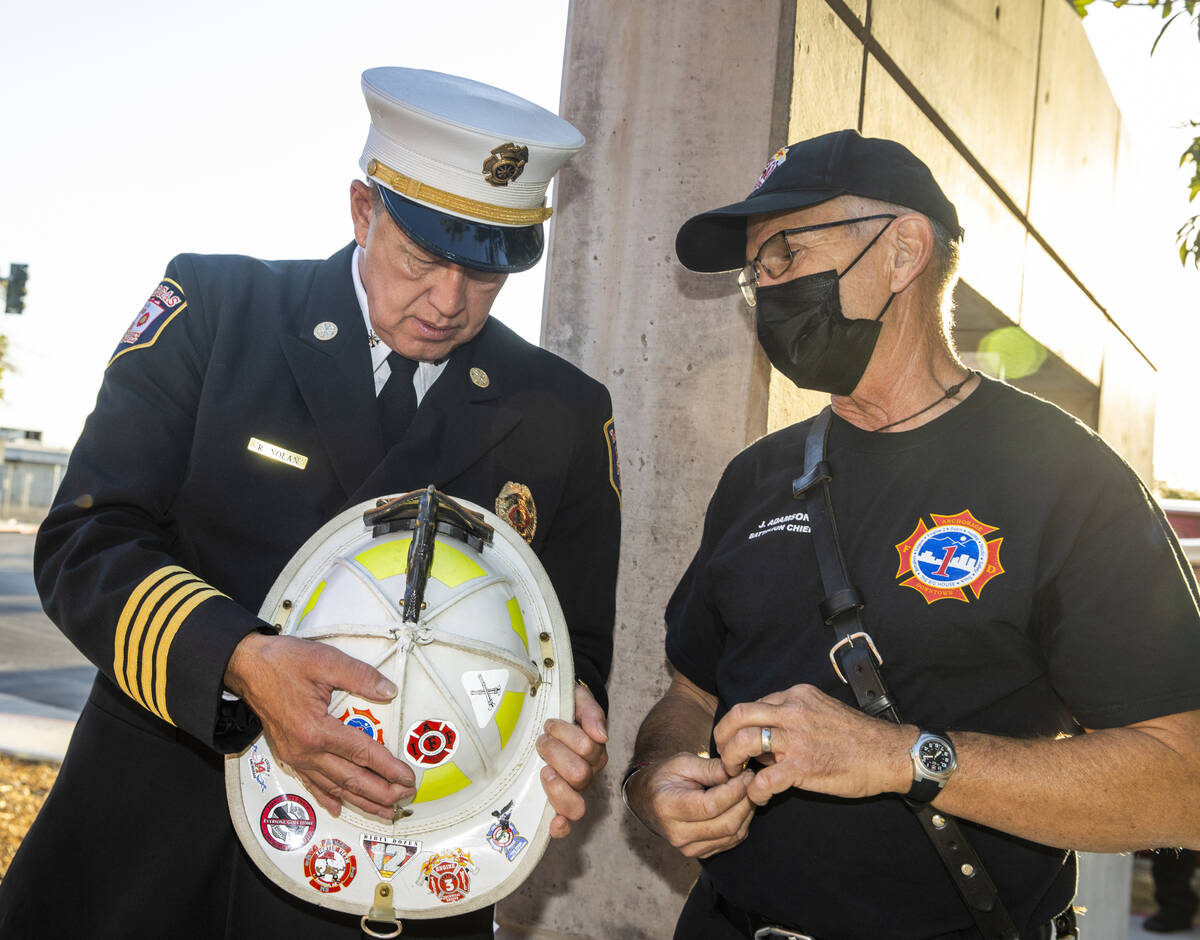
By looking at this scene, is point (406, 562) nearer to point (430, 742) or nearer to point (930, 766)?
point (430, 742)

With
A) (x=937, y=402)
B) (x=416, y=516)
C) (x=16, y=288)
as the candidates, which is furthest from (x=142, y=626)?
(x=16, y=288)

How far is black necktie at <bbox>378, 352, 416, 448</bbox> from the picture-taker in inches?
87.7

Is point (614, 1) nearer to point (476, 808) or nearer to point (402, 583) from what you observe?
point (402, 583)

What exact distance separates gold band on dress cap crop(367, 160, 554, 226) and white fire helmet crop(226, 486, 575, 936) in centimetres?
65

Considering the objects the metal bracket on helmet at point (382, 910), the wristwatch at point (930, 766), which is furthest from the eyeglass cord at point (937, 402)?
the metal bracket on helmet at point (382, 910)

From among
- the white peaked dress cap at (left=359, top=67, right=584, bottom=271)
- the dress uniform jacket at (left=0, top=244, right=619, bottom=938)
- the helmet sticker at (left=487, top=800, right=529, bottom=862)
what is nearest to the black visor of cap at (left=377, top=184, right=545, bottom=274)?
the white peaked dress cap at (left=359, top=67, right=584, bottom=271)

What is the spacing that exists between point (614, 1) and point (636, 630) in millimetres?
2272

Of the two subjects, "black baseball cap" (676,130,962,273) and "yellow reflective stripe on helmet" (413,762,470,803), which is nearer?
"yellow reflective stripe on helmet" (413,762,470,803)

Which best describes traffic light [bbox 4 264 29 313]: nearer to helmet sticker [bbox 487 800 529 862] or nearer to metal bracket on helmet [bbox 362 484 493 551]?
metal bracket on helmet [bbox 362 484 493 551]

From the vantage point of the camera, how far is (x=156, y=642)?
5.90 ft

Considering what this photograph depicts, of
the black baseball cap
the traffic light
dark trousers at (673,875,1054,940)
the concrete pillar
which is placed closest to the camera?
dark trousers at (673,875,1054,940)

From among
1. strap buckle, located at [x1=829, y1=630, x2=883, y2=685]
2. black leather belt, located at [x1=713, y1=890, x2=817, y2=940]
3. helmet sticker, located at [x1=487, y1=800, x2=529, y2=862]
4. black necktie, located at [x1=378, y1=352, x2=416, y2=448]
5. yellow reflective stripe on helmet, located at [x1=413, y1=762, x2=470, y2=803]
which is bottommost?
black leather belt, located at [x1=713, y1=890, x2=817, y2=940]

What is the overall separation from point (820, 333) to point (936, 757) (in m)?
0.96

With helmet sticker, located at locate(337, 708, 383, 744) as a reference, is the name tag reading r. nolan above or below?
above
